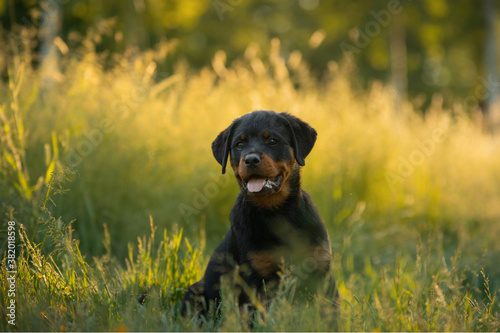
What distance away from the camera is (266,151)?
10.2 ft

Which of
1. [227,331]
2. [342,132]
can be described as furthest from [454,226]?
[227,331]

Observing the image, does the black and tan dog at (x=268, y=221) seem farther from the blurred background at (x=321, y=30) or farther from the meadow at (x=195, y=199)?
the blurred background at (x=321, y=30)

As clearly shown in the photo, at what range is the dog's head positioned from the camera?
2994mm

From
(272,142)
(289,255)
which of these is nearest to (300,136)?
(272,142)

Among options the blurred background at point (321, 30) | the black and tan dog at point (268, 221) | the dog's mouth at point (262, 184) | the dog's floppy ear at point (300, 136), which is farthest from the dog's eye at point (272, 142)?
the blurred background at point (321, 30)

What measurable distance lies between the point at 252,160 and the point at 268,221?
40cm

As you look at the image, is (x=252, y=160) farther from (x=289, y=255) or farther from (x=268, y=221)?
(x=289, y=255)

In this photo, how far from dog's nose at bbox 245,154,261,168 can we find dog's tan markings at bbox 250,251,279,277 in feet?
1.82

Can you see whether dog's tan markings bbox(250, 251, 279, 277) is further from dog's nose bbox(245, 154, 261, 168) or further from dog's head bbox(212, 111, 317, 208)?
dog's nose bbox(245, 154, 261, 168)

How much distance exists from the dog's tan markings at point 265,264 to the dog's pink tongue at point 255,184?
0.41m

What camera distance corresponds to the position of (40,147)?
4.16 metres

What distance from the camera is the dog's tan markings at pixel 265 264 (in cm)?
282

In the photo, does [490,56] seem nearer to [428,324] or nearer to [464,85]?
[464,85]

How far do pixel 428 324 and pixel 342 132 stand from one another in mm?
4044
